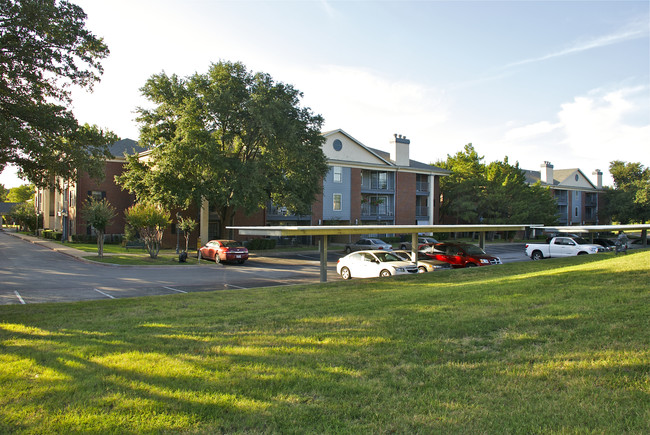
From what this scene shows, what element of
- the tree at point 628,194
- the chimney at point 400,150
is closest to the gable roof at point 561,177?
the tree at point 628,194

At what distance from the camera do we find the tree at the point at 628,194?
65938 millimetres

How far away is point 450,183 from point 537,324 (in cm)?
5118

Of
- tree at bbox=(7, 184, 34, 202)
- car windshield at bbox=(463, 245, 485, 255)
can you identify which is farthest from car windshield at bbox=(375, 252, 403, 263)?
tree at bbox=(7, 184, 34, 202)

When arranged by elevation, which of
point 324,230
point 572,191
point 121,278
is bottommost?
point 121,278

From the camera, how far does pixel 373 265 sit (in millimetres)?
18297

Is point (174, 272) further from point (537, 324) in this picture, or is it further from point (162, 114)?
point (537, 324)

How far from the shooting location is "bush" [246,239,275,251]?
36772mm

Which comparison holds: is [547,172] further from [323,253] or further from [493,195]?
[323,253]

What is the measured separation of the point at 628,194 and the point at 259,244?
210 ft

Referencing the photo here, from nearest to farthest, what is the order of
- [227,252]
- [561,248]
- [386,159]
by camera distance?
[227,252], [561,248], [386,159]

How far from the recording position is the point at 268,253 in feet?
113

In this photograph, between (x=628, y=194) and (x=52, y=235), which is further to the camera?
(x=628, y=194)

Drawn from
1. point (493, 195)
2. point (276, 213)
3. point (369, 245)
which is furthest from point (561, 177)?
point (276, 213)

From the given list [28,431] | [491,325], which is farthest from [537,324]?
[28,431]
